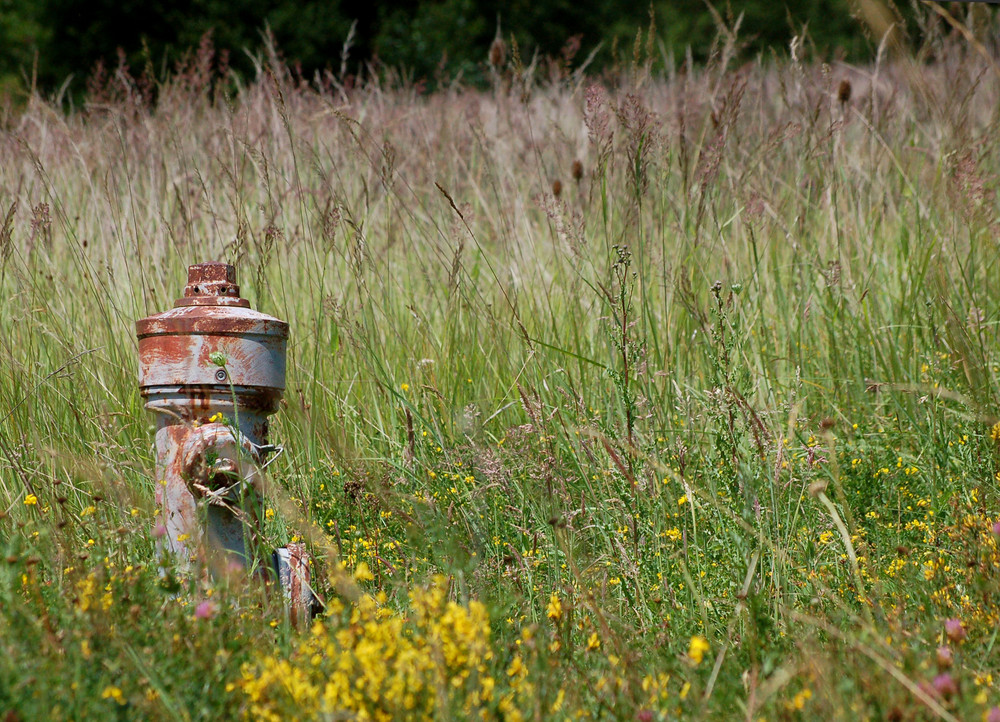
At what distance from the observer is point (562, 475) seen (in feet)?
9.07

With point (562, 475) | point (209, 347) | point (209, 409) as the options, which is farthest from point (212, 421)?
point (562, 475)

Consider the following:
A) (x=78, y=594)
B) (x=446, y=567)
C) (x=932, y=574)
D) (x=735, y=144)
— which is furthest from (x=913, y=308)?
(x=78, y=594)

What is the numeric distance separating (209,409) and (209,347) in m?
0.14

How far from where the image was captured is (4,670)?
1.45 m

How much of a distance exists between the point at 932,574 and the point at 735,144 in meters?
2.70

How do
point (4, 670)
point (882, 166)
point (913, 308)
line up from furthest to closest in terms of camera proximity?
point (882, 166) → point (913, 308) → point (4, 670)

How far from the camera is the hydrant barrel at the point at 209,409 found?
2.02 meters

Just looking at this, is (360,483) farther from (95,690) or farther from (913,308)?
(913,308)

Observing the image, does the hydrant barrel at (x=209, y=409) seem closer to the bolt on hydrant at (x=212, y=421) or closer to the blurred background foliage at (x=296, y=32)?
the bolt on hydrant at (x=212, y=421)

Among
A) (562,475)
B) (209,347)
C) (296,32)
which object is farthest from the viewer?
(296,32)

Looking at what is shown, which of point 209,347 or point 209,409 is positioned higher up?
point 209,347

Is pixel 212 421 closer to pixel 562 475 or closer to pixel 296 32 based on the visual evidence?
pixel 562 475

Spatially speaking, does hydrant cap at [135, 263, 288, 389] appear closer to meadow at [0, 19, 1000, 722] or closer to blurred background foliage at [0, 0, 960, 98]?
meadow at [0, 19, 1000, 722]

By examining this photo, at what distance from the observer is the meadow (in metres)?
1.55
